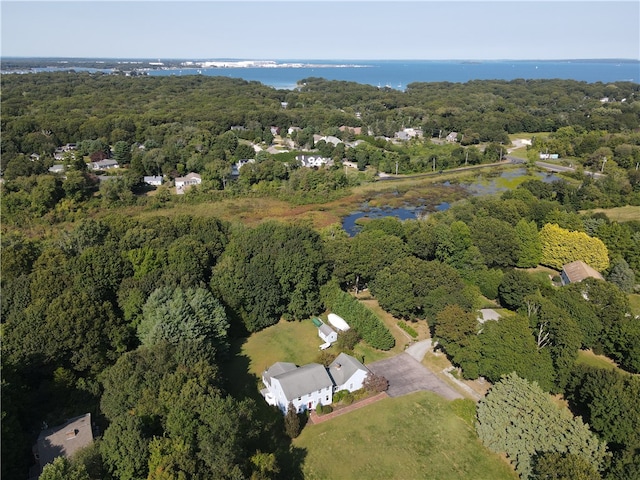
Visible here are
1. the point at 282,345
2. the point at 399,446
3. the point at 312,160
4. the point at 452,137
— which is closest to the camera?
the point at 399,446

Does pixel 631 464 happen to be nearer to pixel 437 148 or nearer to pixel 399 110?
pixel 437 148

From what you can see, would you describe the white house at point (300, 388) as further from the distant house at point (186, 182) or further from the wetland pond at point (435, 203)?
the distant house at point (186, 182)

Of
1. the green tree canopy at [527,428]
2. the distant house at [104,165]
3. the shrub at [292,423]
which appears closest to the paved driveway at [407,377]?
the green tree canopy at [527,428]

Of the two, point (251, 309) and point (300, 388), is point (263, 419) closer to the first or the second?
point (300, 388)

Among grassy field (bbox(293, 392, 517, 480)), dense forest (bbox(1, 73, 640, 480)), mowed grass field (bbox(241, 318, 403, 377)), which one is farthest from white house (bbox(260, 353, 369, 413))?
mowed grass field (bbox(241, 318, 403, 377))

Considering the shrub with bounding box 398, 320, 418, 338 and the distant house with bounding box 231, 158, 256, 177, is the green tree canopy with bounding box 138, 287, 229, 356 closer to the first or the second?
the shrub with bounding box 398, 320, 418, 338

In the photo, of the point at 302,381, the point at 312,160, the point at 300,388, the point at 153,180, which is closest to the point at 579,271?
the point at 302,381

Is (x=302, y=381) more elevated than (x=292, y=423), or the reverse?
(x=302, y=381)
